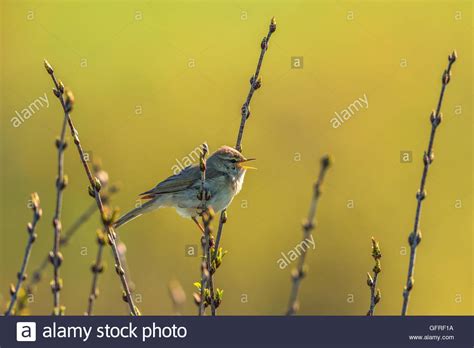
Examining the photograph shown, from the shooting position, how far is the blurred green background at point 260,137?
9.84m

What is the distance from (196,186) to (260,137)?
5.07 meters

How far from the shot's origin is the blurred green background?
9.84 meters

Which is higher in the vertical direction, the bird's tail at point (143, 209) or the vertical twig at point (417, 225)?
the bird's tail at point (143, 209)

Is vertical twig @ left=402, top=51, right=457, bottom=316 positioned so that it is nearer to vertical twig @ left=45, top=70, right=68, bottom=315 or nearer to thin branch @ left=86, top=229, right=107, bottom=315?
thin branch @ left=86, top=229, right=107, bottom=315

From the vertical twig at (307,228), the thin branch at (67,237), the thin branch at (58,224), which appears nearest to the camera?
the vertical twig at (307,228)

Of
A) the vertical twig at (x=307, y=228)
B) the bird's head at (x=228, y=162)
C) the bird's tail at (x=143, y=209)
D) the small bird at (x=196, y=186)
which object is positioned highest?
the bird's head at (x=228, y=162)

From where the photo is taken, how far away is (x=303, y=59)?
40.5 ft

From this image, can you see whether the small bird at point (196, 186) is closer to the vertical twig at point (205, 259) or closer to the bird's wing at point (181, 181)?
the bird's wing at point (181, 181)

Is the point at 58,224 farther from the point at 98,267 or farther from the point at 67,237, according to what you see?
the point at 67,237

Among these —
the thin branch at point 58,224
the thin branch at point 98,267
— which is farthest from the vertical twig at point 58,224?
the thin branch at point 98,267

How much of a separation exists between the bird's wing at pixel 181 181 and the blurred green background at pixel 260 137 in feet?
11.0

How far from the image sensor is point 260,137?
10.9 meters

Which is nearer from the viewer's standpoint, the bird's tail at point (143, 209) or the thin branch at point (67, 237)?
the thin branch at point (67, 237)

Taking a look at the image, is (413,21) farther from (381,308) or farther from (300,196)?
(381,308)
